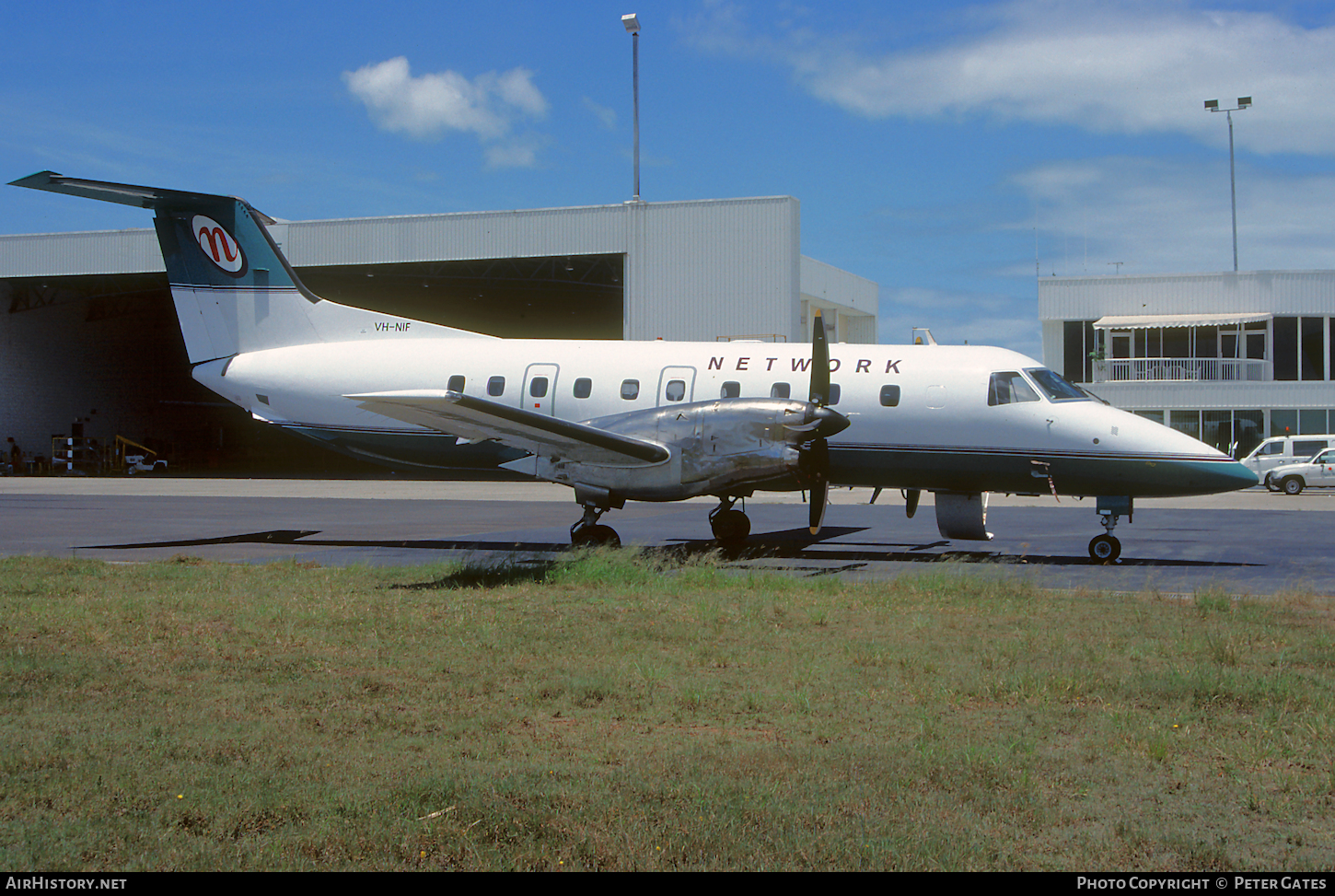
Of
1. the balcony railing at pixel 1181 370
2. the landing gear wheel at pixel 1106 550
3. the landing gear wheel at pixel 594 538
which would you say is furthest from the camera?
the balcony railing at pixel 1181 370

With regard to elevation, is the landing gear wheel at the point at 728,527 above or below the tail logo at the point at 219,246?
below

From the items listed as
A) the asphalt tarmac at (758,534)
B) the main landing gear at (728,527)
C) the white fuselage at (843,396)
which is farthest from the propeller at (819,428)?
the main landing gear at (728,527)

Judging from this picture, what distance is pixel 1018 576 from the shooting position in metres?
13.9

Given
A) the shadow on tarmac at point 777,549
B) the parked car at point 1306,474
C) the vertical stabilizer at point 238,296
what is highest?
the vertical stabilizer at point 238,296

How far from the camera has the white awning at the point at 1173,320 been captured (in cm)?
4734

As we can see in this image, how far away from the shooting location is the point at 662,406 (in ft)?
57.4

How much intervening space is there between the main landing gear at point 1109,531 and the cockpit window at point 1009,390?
2.02m

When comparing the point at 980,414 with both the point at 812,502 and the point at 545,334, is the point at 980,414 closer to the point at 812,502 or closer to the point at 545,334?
the point at 812,502

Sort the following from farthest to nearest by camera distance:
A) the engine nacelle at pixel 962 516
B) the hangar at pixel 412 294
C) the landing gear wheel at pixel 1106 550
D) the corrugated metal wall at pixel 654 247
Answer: the hangar at pixel 412 294, the corrugated metal wall at pixel 654 247, the engine nacelle at pixel 962 516, the landing gear wheel at pixel 1106 550

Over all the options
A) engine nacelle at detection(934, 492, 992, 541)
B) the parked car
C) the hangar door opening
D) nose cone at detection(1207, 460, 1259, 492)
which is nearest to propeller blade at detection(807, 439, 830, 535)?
engine nacelle at detection(934, 492, 992, 541)

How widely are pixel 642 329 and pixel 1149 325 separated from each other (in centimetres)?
2303

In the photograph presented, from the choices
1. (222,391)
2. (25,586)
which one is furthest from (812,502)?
(222,391)

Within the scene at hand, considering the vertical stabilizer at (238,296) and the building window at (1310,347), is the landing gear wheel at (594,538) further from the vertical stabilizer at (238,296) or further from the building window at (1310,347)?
the building window at (1310,347)

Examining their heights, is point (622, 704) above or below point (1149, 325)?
below
